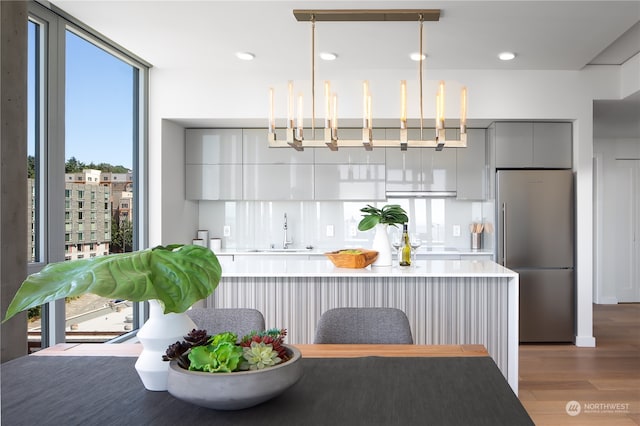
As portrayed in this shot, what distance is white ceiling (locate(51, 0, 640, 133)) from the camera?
116 inches

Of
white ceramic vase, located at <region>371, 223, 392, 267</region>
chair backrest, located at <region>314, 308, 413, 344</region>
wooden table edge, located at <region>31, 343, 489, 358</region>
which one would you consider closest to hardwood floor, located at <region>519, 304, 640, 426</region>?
white ceramic vase, located at <region>371, 223, 392, 267</region>

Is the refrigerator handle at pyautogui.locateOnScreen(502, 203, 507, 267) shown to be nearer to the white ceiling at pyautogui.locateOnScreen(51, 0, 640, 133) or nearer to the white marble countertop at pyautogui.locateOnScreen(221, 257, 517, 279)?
the white marble countertop at pyautogui.locateOnScreen(221, 257, 517, 279)

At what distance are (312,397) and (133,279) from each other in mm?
545

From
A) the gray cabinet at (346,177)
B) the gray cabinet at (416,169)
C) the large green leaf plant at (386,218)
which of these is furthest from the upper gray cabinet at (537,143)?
the large green leaf plant at (386,218)

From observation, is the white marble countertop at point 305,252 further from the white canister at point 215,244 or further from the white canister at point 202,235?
the white canister at point 202,235

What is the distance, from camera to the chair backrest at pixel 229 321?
6.55 ft

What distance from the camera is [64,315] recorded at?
3.14 meters

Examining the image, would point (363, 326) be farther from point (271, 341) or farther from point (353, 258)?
point (353, 258)

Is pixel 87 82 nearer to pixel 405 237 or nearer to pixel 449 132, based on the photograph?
pixel 405 237

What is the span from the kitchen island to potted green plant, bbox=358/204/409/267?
116 millimetres

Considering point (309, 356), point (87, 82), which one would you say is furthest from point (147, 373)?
point (87, 82)

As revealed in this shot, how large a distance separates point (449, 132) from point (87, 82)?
3.43 meters

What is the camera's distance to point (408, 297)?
3.16m

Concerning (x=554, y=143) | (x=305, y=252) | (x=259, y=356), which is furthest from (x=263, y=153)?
(x=259, y=356)
